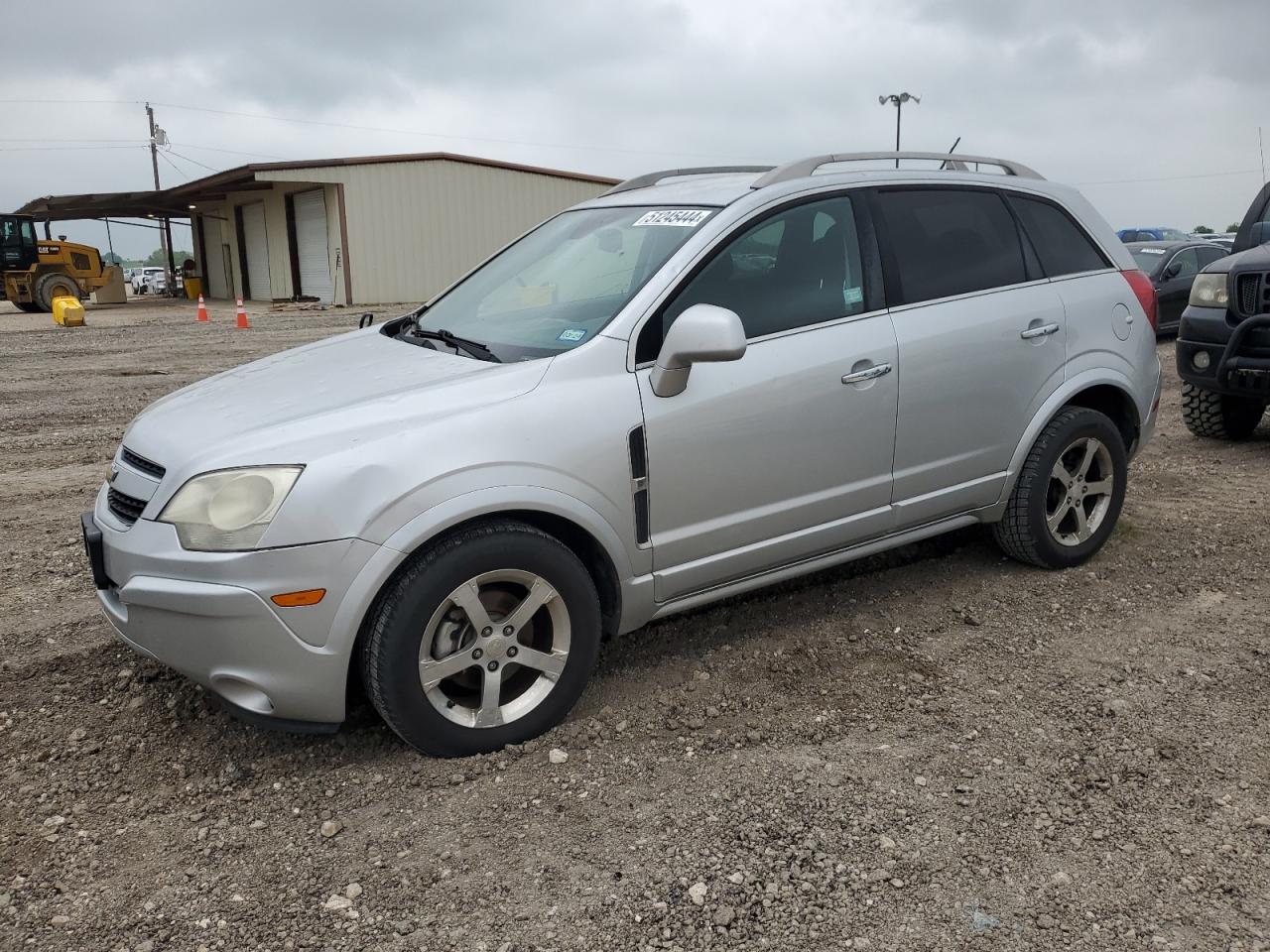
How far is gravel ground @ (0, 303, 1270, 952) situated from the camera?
2.53 meters

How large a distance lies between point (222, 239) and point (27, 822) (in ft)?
130

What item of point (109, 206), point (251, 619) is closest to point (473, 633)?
point (251, 619)

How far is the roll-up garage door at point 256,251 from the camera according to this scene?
114 feet

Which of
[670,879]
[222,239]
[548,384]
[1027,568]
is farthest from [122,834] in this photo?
[222,239]

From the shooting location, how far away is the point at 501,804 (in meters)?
3.01

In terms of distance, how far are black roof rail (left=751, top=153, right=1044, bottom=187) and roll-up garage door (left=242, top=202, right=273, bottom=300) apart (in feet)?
108

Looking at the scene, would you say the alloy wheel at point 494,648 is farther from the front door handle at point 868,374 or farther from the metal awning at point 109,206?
the metal awning at point 109,206

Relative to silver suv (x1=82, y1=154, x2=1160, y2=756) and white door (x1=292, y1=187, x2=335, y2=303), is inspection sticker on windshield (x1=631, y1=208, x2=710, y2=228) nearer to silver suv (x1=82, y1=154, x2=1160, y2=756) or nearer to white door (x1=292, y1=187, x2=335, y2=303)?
silver suv (x1=82, y1=154, x2=1160, y2=756)

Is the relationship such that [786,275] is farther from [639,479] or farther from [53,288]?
[53,288]

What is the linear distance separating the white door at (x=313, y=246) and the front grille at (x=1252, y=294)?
25956 millimetres

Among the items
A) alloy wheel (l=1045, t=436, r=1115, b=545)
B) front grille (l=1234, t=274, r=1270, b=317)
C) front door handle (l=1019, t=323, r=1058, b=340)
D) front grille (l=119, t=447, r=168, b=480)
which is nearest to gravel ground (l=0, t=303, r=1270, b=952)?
alloy wheel (l=1045, t=436, r=1115, b=545)

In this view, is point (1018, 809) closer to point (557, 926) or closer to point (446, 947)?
point (557, 926)

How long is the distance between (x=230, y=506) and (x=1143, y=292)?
4039 millimetres

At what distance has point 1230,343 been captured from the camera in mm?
6699
